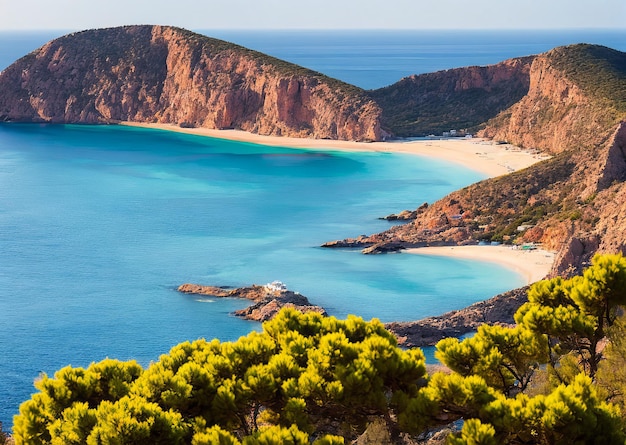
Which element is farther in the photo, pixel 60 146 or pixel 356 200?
pixel 60 146

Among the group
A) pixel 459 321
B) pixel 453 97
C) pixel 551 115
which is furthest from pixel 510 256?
pixel 453 97

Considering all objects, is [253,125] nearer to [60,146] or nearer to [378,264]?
[60,146]

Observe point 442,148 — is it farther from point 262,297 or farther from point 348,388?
point 348,388

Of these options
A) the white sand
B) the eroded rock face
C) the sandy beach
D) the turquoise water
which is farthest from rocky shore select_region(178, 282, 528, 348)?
the eroded rock face

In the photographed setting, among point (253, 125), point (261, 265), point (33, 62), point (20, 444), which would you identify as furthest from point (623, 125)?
point (33, 62)

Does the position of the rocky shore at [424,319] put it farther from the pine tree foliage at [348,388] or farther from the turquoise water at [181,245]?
the pine tree foliage at [348,388]

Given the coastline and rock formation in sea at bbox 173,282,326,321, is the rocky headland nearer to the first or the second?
rock formation in sea at bbox 173,282,326,321
